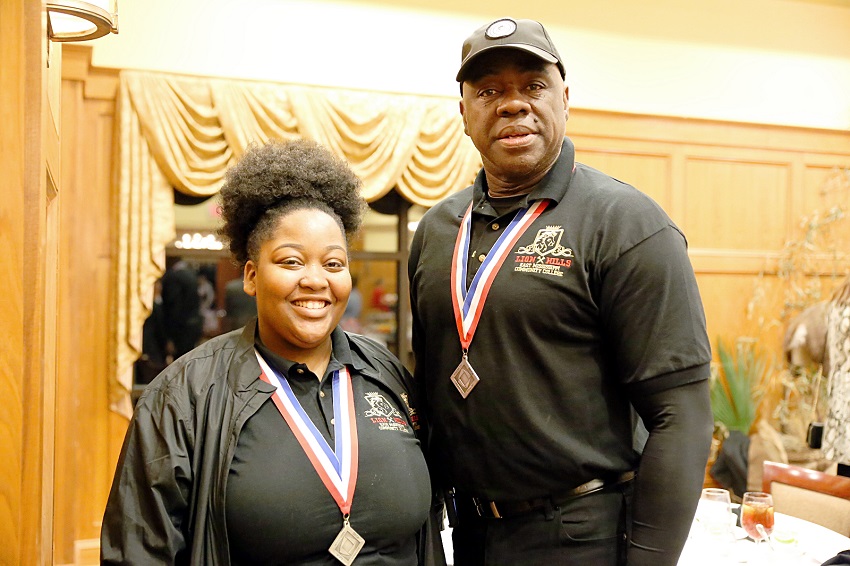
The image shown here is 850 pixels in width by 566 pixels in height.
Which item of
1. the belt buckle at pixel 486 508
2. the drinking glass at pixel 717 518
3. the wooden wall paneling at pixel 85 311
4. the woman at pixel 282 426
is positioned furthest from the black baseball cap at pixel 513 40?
the wooden wall paneling at pixel 85 311

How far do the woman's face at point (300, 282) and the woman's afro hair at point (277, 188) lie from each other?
5cm

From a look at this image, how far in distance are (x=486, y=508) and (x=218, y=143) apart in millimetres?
3440

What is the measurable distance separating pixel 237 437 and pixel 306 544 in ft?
0.84

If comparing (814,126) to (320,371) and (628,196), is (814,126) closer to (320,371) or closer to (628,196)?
(628,196)

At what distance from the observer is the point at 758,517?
2490 mm

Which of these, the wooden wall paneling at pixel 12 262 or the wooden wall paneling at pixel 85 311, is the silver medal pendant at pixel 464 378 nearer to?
the wooden wall paneling at pixel 12 262

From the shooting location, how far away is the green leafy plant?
5.55 meters

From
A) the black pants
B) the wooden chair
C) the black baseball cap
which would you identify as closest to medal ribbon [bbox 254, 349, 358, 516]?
the black pants

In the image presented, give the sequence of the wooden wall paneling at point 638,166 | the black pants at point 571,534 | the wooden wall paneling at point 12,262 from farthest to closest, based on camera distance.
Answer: the wooden wall paneling at point 638,166, the black pants at point 571,534, the wooden wall paneling at point 12,262

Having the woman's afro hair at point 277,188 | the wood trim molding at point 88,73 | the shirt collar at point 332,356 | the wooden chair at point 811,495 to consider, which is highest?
the wood trim molding at point 88,73

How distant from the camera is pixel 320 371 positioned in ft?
6.03

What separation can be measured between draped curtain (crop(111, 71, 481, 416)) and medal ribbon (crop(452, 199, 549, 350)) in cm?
288

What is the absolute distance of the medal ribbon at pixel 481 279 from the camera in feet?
5.95

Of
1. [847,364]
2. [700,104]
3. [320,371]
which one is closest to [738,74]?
[700,104]
